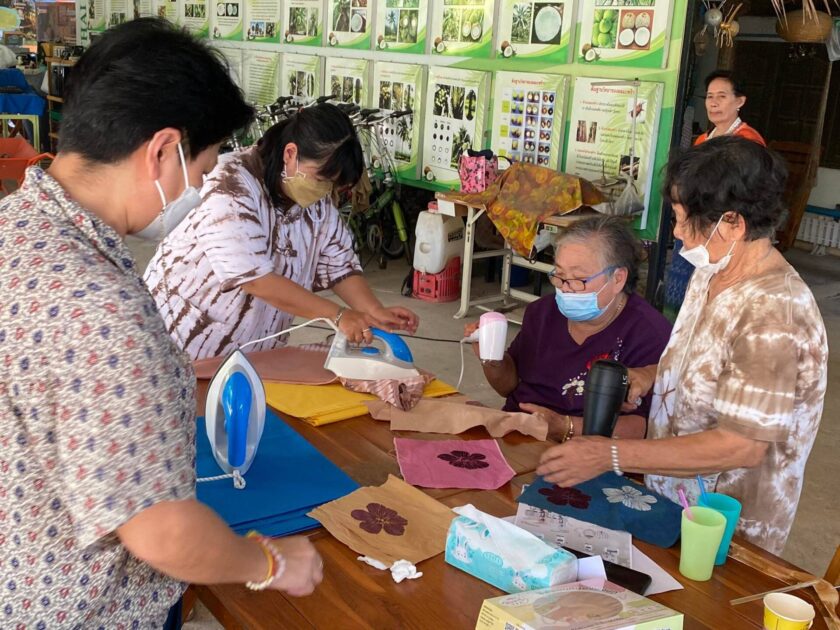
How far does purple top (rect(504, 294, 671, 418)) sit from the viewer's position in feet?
7.72

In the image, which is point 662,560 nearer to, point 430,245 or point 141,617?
point 141,617

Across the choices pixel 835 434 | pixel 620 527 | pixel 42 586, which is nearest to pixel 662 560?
pixel 620 527

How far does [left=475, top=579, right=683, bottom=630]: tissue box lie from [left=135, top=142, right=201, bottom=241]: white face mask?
0.70 m

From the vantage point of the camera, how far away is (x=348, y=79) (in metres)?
7.41

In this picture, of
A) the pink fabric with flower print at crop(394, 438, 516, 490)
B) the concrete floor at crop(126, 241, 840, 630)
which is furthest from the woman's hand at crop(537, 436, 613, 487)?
the concrete floor at crop(126, 241, 840, 630)

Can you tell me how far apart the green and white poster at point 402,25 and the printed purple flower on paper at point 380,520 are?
5.49 metres

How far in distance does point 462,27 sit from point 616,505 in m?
5.15

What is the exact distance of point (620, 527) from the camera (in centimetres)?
164

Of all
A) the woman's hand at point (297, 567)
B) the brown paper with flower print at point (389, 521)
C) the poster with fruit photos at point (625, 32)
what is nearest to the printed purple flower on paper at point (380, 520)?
the brown paper with flower print at point (389, 521)

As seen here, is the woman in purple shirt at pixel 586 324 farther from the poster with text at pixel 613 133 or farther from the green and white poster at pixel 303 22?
the green and white poster at pixel 303 22

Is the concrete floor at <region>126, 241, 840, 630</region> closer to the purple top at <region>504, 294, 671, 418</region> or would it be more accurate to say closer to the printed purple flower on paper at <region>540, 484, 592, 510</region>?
the purple top at <region>504, 294, 671, 418</region>

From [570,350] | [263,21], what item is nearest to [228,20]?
[263,21]

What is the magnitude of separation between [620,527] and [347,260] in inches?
58.7

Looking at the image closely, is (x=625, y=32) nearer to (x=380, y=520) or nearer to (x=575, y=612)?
(x=380, y=520)
